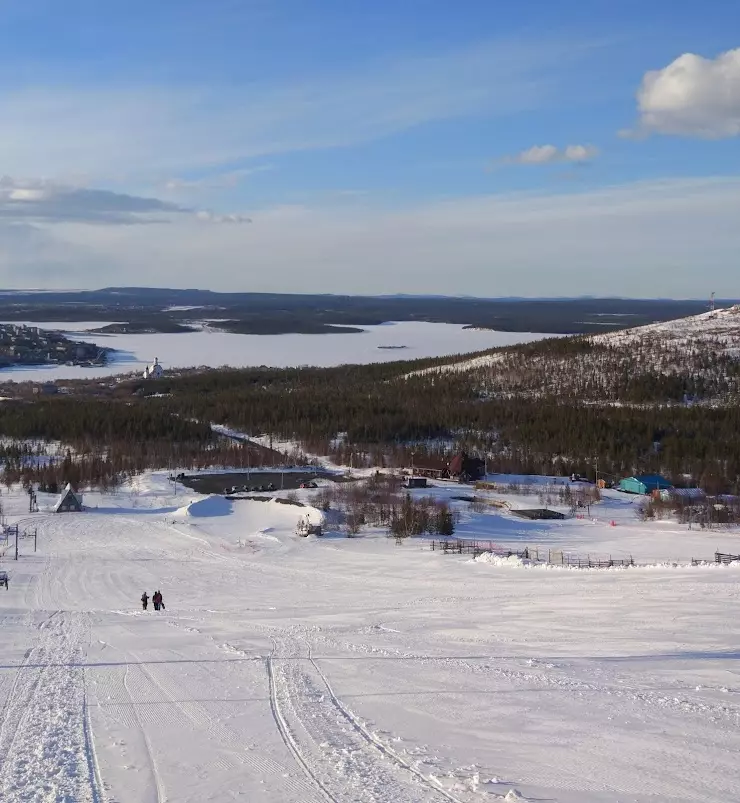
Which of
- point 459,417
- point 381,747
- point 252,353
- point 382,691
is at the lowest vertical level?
point 459,417

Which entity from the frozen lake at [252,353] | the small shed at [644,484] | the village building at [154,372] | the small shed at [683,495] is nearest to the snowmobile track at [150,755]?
the small shed at [683,495]

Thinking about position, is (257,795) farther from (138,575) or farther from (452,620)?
(138,575)

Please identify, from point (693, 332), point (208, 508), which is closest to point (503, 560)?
point (208, 508)

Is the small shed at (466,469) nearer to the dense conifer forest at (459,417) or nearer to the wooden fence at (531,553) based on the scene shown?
the dense conifer forest at (459,417)

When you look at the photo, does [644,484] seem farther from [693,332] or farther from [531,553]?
[693,332]

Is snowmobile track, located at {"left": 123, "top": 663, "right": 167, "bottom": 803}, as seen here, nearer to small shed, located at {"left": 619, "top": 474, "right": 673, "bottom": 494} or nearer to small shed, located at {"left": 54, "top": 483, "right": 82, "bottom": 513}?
small shed, located at {"left": 54, "top": 483, "right": 82, "bottom": 513}
